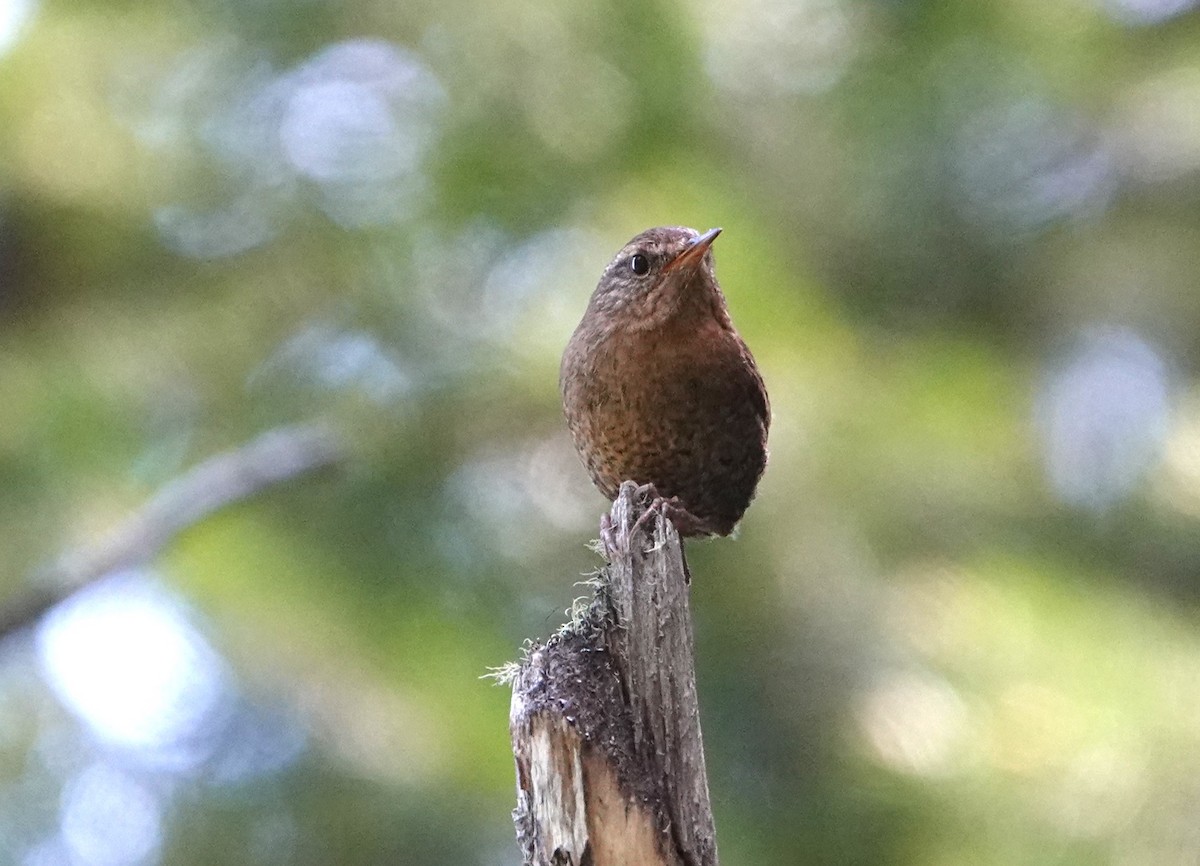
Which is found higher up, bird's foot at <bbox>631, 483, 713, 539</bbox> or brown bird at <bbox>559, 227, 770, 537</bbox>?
brown bird at <bbox>559, 227, 770, 537</bbox>

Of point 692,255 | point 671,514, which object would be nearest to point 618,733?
point 671,514

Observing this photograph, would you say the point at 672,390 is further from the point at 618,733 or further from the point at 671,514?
the point at 618,733

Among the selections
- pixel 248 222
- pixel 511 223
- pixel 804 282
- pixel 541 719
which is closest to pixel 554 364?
pixel 511 223

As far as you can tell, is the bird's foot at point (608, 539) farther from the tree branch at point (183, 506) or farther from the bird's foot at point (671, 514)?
the tree branch at point (183, 506)

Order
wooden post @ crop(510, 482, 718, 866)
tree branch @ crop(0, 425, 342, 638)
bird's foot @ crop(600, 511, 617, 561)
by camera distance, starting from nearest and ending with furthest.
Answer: wooden post @ crop(510, 482, 718, 866), bird's foot @ crop(600, 511, 617, 561), tree branch @ crop(0, 425, 342, 638)

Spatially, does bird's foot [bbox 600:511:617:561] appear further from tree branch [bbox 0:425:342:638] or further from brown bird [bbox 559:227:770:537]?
tree branch [bbox 0:425:342:638]

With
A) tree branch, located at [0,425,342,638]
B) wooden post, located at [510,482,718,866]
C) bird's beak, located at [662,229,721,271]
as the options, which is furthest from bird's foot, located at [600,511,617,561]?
tree branch, located at [0,425,342,638]

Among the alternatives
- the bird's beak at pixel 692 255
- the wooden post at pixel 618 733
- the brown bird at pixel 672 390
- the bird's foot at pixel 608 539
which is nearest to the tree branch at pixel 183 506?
the brown bird at pixel 672 390

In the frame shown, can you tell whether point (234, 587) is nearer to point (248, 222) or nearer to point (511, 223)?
point (248, 222)
